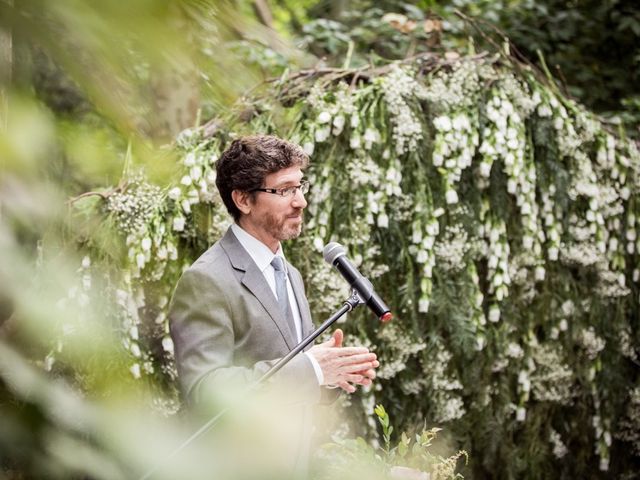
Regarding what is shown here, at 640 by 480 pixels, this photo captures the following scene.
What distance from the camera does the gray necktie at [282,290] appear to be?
188 centimetres

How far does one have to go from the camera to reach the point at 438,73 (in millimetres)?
3180

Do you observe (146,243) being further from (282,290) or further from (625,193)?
(625,193)

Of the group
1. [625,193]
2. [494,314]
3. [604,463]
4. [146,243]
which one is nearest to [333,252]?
[146,243]

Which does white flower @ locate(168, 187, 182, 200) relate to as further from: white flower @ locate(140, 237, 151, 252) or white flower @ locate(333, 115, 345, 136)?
white flower @ locate(333, 115, 345, 136)

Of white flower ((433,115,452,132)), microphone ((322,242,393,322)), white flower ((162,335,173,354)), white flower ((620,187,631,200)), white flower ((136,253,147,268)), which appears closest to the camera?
microphone ((322,242,393,322))

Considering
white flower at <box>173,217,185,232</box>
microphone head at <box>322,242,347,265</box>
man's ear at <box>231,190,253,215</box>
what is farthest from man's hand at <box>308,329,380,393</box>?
white flower at <box>173,217,185,232</box>

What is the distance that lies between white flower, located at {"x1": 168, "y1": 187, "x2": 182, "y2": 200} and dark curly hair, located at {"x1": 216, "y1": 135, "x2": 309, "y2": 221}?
798mm

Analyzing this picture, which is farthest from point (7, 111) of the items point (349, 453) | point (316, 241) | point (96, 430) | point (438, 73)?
point (438, 73)

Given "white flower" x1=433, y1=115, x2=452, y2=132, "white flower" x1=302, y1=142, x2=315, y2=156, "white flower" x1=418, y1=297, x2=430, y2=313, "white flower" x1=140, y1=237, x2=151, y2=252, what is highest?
"white flower" x1=433, y1=115, x2=452, y2=132

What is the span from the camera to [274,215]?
1.86 m

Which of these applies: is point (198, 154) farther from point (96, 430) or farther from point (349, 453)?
point (96, 430)

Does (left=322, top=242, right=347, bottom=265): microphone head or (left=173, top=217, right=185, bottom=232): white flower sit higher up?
(left=322, top=242, right=347, bottom=265): microphone head

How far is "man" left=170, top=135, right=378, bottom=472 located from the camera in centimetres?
157

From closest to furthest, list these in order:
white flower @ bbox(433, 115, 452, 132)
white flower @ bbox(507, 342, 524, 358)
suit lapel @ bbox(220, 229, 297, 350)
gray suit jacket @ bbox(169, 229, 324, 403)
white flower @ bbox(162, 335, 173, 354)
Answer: gray suit jacket @ bbox(169, 229, 324, 403) < suit lapel @ bbox(220, 229, 297, 350) < white flower @ bbox(162, 335, 173, 354) < white flower @ bbox(433, 115, 452, 132) < white flower @ bbox(507, 342, 524, 358)
